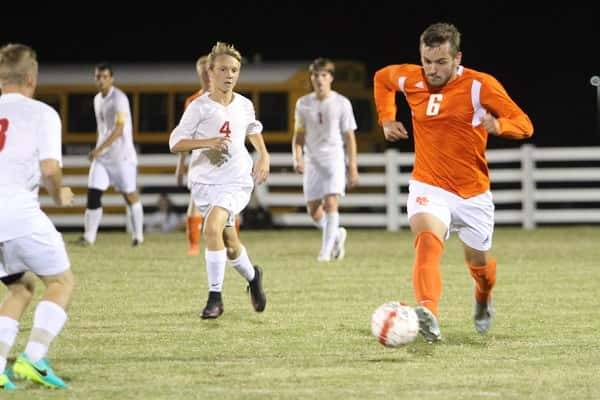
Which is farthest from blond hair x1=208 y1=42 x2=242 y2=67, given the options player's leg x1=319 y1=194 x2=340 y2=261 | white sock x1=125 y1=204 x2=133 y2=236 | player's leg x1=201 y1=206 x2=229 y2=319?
white sock x1=125 y1=204 x2=133 y2=236

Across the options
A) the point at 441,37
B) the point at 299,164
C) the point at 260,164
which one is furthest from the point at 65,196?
the point at 299,164

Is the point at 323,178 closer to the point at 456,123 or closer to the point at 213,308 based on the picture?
the point at 213,308

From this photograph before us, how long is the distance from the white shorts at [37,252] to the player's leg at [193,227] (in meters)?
9.10

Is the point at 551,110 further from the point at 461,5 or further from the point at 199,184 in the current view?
the point at 199,184

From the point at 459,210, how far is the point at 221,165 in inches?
88.4

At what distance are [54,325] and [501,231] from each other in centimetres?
1588

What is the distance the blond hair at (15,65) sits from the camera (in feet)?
21.9

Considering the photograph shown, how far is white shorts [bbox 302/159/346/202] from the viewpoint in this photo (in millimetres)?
15828

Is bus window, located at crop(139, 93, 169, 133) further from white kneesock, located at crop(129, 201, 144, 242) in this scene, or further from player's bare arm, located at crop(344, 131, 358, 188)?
player's bare arm, located at crop(344, 131, 358, 188)

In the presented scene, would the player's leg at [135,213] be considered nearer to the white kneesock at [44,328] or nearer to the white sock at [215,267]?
the white sock at [215,267]

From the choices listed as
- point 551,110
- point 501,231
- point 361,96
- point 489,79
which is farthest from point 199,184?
point 551,110

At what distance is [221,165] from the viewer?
33.2ft

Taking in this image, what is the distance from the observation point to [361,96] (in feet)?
85.4

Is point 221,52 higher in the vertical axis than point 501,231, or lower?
higher
